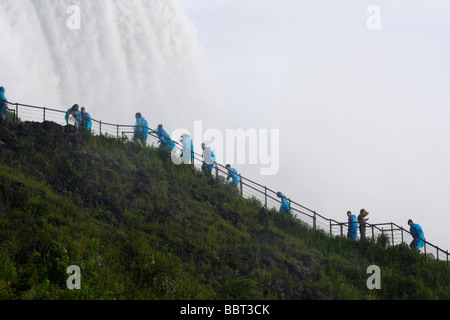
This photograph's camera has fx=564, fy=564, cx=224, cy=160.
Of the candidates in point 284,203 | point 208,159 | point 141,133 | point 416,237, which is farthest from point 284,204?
point 141,133

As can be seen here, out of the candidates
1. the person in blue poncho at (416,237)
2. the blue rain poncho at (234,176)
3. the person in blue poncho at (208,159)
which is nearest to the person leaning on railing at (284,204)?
the blue rain poncho at (234,176)

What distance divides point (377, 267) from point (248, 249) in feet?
16.7

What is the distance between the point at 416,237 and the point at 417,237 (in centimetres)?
5

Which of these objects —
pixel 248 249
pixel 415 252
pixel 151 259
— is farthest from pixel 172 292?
pixel 415 252

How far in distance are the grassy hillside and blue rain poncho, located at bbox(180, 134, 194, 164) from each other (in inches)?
35.8

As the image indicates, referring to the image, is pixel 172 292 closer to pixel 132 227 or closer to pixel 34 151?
pixel 132 227

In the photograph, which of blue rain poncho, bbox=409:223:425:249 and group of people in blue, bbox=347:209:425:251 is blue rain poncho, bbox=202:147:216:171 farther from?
blue rain poncho, bbox=409:223:425:249

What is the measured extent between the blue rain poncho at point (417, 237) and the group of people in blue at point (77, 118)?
15030 mm

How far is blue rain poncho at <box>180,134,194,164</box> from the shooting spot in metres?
27.4

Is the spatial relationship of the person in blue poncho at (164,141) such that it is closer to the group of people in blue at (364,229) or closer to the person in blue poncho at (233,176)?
the person in blue poncho at (233,176)

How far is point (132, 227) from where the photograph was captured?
64.3 ft

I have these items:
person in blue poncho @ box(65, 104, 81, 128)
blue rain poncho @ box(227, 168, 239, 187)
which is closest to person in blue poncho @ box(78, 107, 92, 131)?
person in blue poncho @ box(65, 104, 81, 128)

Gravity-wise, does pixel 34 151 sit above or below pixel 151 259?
above

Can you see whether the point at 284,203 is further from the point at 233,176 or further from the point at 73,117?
the point at 73,117
